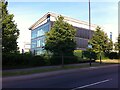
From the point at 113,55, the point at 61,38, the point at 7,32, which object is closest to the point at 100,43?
the point at 113,55

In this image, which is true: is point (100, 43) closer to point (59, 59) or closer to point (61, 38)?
point (59, 59)

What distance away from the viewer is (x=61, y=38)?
30938 millimetres

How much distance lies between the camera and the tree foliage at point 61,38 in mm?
31062

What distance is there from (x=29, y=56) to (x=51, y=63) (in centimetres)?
387

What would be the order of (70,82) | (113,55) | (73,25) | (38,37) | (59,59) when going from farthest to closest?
(38,37)
(73,25)
(113,55)
(59,59)
(70,82)

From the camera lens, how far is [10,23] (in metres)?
30.3

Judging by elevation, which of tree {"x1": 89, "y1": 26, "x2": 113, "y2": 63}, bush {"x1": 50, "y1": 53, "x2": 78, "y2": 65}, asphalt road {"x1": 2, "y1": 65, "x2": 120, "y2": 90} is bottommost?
asphalt road {"x1": 2, "y1": 65, "x2": 120, "y2": 90}

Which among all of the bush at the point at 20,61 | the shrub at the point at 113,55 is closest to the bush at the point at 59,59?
the bush at the point at 20,61

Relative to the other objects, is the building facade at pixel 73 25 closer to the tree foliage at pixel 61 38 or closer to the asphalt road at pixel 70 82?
the tree foliage at pixel 61 38

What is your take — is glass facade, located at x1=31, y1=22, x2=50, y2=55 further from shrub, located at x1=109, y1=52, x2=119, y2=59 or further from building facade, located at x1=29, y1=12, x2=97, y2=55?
shrub, located at x1=109, y1=52, x2=119, y2=59

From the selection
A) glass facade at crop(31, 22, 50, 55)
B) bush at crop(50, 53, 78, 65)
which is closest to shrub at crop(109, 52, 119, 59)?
bush at crop(50, 53, 78, 65)

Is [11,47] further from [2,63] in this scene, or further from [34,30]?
[34,30]

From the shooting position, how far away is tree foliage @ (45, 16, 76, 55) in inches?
1223

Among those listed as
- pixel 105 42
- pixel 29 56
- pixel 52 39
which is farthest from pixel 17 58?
pixel 105 42
